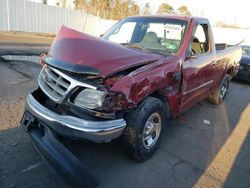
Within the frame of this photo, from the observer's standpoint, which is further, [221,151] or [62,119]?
[221,151]

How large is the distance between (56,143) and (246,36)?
20843 mm

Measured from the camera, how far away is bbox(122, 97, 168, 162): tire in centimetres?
309

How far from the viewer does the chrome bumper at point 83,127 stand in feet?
8.73

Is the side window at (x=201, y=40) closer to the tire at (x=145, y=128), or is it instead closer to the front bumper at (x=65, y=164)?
the tire at (x=145, y=128)

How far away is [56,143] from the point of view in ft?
8.83

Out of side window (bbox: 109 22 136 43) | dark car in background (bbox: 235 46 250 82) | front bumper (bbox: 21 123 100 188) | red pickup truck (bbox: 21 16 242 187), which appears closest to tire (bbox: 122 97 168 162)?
red pickup truck (bbox: 21 16 242 187)

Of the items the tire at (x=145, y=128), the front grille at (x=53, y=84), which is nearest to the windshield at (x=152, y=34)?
the tire at (x=145, y=128)

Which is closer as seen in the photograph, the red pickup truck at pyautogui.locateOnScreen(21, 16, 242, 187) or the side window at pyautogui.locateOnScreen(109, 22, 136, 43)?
the red pickup truck at pyautogui.locateOnScreen(21, 16, 242, 187)

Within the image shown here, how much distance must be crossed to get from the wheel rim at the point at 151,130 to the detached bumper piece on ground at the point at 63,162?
105cm

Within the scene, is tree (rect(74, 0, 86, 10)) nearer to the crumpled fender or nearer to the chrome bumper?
the crumpled fender

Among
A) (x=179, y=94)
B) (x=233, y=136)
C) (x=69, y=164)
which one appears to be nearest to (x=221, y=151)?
(x=233, y=136)

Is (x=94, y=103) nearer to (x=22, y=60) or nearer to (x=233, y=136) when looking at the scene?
(x=233, y=136)

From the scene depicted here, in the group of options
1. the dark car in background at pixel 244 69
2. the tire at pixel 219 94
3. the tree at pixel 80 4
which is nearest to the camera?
the tire at pixel 219 94

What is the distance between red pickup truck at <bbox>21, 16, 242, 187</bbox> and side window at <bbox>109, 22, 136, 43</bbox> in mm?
413
